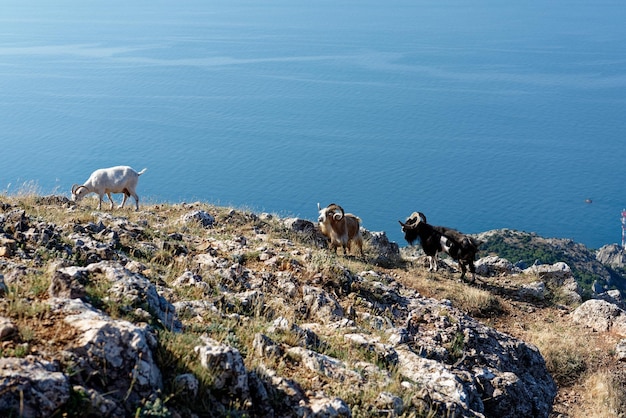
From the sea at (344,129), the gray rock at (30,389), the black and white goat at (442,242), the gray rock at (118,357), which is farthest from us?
the sea at (344,129)

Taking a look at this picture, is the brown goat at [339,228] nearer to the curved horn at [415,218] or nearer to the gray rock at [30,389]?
the curved horn at [415,218]

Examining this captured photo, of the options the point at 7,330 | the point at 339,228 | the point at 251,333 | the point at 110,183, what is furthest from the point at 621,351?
the point at 110,183

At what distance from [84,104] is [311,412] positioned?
121m

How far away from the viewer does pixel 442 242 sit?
16.0 meters

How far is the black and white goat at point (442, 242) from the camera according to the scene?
15.5m

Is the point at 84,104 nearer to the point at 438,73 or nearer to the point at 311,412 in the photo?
the point at 438,73

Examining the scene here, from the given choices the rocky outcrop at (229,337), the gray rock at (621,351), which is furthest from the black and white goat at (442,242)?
the gray rock at (621,351)

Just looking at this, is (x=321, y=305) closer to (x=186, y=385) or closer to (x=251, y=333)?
(x=251, y=333)

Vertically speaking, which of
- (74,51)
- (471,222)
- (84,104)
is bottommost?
(471,222)

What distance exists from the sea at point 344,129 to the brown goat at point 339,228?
44.7 metres

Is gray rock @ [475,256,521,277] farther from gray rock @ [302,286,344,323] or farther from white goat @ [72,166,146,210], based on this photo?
white goat @ [72,166,146,210]

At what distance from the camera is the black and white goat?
15523 millimetres

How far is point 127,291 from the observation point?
5887 mm

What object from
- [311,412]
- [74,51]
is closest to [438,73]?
[74,51]
